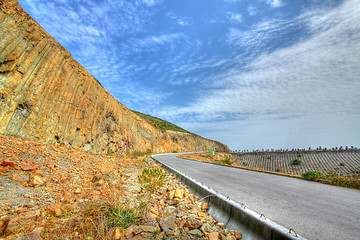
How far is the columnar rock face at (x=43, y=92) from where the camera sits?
11508 mm

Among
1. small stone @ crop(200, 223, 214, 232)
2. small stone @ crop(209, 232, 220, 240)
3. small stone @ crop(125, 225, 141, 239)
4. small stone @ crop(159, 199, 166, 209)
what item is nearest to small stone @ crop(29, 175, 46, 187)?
small stone @ crop(159, 199, 166, 209)

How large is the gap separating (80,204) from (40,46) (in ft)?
52.1

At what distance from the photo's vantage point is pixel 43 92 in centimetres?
1370

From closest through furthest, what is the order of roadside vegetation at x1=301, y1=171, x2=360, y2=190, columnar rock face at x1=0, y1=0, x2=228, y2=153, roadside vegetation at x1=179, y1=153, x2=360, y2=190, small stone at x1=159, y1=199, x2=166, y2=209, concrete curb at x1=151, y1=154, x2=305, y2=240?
concrete curb at x1=151, y1=154, x2=305, y2=240
small stone at x1=159, y1=199, x2=166, y2=209
roadside vegetation at x1=301, y1=171, x2=360, y2=190
roadside vegetation at x1=179, y1=153, x2=360, y2=190
columnar rock face at x1=0, y1=0, x2=228, y2=153

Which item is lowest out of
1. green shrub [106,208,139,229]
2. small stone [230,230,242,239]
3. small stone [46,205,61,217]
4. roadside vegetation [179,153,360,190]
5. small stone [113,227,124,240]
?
small stone [46,205,61,217]

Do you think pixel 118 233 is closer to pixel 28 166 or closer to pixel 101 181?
pixel 101 181

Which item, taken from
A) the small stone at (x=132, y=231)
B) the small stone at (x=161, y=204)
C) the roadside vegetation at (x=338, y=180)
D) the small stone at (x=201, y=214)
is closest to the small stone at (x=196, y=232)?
the small stone at (x=201, y=214)

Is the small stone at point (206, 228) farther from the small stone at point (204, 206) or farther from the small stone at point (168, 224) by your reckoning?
the small stone at point (204, 206)

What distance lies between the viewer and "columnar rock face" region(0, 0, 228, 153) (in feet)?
37.8

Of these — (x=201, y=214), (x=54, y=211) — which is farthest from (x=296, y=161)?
(x=54, y=211)

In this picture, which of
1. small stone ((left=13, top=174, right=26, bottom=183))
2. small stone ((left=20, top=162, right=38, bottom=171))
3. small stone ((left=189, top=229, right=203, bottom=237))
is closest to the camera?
small stone ((left=189, top=229, right=203, bottom=237))

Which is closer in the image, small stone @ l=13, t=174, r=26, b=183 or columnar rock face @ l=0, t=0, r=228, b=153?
small stone @ l=13, t=174, r=26, b=183

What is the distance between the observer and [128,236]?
3.00 meters

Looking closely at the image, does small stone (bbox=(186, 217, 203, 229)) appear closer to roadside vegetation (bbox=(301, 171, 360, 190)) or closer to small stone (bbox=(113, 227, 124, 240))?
small stone (bbox=(113, 227, 124, 240))
